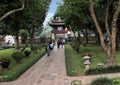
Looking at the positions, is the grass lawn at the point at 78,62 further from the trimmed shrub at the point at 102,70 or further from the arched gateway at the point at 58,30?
the arched gateway at the point at 58,30

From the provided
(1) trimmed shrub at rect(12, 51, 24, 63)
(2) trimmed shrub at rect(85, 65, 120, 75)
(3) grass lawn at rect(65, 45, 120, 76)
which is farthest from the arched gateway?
(2) trimmed shrub at rect(85, 65, 120, 75)

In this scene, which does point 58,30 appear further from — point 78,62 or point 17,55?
point 78,62

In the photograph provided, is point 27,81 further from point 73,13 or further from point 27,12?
point 73,13

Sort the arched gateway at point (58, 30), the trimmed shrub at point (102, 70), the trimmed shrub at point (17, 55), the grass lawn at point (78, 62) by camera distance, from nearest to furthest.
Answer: the trimmed shrub at point (102, 70)
the grass lawn at point (78, 62)
the trimmed shrub at point (17, 55)
the arched gateway at point (58, 30)

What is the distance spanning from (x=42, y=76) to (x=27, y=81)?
5.49ft

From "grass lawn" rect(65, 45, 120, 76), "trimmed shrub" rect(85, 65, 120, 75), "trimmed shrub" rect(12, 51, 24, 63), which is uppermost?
"trimmed shrub" rect(12, 51, 24, 63)

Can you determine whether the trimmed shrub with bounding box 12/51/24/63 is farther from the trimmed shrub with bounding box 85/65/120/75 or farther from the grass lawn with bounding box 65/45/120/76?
the trimmed shrub with bounding box 85/65/120/75

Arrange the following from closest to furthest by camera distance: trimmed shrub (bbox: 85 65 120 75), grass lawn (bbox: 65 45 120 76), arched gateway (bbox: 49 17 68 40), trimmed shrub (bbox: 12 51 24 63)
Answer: trimmed shrub (bbox: 85 65 120 75) → grass lawn (bbox: 65 45 120 76) → trimmed shrub (bbox: 12 51 24 63) → arched gateway (bbox: 49 17 68 40)

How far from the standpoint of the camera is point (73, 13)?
3594 cm

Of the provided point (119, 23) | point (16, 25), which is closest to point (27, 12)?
point (16, 25)

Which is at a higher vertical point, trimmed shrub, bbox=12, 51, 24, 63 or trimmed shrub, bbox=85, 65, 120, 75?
trimmed shrub, bbox=12, 51, 24, 63

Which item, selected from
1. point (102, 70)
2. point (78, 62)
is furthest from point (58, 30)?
point (102, 70)

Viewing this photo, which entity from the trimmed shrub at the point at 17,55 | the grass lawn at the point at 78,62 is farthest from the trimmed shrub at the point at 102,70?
the trimmed shrub at the point at 17,55

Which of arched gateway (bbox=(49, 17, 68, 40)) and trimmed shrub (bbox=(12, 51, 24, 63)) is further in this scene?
arched gateway (bbox=(49, 17, 68, 40))
